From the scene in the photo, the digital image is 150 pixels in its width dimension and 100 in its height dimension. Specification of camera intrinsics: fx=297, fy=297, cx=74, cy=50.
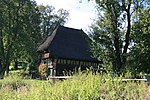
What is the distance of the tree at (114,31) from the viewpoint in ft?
95.9

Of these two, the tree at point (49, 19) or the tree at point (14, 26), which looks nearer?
the tree at point (14, 26)

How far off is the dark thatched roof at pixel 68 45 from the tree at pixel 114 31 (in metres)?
16.3

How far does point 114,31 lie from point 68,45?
66.6 feet

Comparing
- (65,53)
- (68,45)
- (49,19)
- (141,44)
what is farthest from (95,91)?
(49,19)

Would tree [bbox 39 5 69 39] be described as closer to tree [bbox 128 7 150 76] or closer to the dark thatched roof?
the dark thatched roof

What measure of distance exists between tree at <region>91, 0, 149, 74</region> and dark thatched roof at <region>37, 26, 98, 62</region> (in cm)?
1627

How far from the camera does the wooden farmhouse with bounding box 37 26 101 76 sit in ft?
155

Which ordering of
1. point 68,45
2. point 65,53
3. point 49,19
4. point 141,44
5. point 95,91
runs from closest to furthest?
1. point 95,91
2. point 141,44
3. point 65,53
4. point 68,45
5. point 49,19

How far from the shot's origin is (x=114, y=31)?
30000 millimetres

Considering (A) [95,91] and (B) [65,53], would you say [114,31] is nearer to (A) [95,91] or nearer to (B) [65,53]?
(B) [65,53]

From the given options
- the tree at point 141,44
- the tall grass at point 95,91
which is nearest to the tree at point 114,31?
the tree at point 141,44

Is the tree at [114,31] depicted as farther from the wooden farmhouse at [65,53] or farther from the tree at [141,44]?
the wooden farmhouse at [65,53]

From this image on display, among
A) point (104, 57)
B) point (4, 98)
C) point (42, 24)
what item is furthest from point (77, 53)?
point (4, 98)

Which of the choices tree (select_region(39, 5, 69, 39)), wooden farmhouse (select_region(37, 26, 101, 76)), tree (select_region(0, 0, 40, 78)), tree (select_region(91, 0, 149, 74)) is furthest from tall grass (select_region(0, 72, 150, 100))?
tree (select_region(39, 5, 69, 39))
